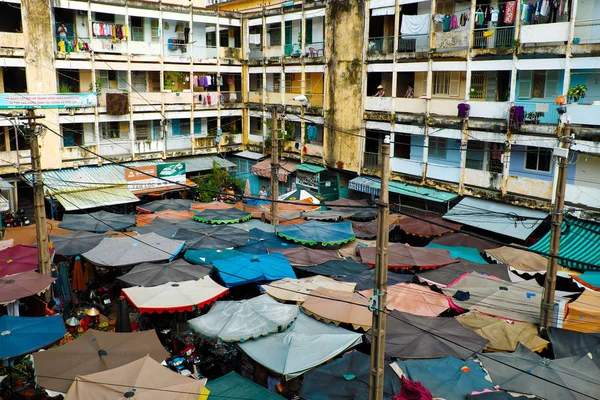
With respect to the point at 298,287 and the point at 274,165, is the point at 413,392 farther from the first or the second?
the point at 274,165

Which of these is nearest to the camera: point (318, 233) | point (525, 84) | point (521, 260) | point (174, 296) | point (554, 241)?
point (554, 241)

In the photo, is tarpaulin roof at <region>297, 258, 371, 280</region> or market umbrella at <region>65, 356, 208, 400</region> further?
tarpaulin roof at <region>297, 258, 371, 280</region>

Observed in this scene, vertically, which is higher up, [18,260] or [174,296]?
[18,260]

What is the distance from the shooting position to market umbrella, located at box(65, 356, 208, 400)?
31.0ft

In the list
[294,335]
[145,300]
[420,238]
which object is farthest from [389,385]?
[420,238]

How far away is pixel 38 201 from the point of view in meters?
14.6

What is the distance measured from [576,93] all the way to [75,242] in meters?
19.0

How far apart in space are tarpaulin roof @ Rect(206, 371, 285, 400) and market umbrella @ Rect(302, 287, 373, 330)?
125 inches

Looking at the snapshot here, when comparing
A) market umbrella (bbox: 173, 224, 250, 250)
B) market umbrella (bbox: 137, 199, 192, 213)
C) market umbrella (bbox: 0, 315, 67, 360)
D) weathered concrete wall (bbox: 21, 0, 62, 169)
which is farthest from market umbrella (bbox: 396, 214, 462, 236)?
weathered concrete wall (bbox: 21, 0, 62, 169)

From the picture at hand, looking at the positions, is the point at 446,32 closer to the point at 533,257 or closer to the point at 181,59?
the point at 533,257

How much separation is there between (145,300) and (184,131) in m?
22.6

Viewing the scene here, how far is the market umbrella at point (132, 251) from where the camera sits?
17.2 meters

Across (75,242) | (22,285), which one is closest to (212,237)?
(75,242)

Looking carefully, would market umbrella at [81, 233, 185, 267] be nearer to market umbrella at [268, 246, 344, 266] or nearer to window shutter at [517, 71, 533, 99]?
market umbrella at [268, 246, 344, 266]
